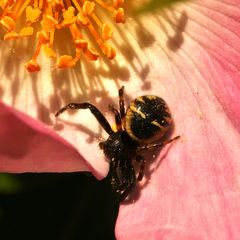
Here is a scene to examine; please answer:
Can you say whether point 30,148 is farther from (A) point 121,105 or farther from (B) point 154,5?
(B) point 154,5

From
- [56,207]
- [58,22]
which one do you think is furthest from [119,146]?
[56,207]

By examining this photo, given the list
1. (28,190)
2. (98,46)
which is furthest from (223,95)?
(28,190)

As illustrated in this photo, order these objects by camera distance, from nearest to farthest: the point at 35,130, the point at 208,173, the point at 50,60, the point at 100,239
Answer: the point at 35,130
the point at 208,173
the point at 50,60
the point at 100,239

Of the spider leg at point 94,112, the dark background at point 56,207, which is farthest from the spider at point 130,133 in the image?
the dark background at point 56,207

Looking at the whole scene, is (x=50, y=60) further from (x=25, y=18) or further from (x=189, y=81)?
(x=189, y=81)

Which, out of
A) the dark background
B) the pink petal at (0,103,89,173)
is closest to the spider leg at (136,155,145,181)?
the pink petal at (0,103,89,173)

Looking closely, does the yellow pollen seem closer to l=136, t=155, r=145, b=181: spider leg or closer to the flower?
the flower

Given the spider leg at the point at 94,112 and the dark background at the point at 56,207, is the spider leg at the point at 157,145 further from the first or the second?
the dark background at the point at 56,207

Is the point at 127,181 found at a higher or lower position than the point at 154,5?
lower
